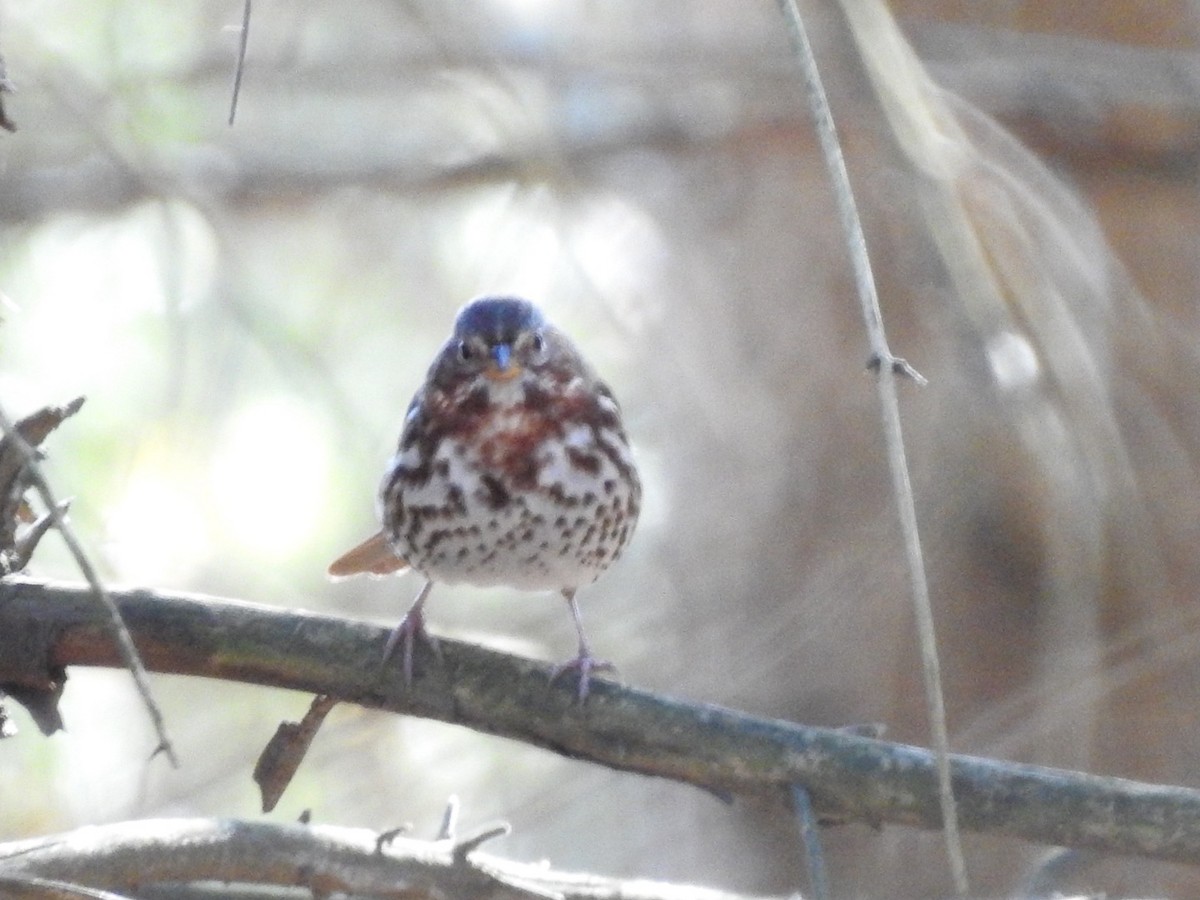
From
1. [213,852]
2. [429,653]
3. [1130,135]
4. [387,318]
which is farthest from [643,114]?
[213,852]

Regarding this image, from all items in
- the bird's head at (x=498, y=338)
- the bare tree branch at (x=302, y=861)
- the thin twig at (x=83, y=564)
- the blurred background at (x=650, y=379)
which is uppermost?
the blurred background at (x=650, y=379)

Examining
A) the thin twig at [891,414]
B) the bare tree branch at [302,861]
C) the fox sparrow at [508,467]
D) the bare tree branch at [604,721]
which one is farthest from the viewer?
the fox sparrow at [508,467]

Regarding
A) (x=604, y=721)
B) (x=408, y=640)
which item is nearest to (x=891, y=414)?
(x=604, y=721)

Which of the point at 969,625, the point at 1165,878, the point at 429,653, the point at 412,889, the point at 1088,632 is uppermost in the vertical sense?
the point at 969,625

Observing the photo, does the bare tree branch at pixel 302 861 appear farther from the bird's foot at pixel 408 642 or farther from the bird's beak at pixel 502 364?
the bird's beak at pixel 502 364

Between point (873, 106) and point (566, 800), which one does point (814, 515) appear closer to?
point (566, 800)

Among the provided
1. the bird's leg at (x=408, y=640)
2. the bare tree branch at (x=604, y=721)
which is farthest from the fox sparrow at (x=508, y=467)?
the bare tree branch at (x=604, y=721)

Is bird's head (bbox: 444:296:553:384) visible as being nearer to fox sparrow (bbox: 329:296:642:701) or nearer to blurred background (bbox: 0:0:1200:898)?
fox sparrow (bbox: 329:296:642:701)

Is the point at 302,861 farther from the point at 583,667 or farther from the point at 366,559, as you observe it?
the point at 366,559
